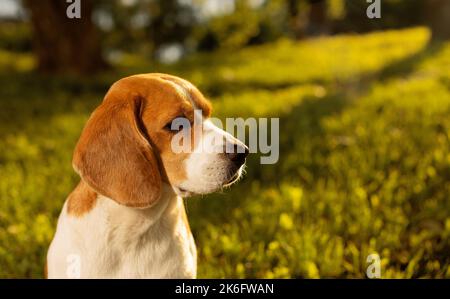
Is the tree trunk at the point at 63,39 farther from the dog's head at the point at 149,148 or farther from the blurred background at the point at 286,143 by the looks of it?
the dog's head at the point at 149,148

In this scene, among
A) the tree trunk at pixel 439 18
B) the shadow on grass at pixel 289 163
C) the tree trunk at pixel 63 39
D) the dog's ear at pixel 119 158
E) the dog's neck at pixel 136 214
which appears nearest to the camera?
the dog's ear at pixel 119 158

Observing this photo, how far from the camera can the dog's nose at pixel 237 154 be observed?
7.58 ft

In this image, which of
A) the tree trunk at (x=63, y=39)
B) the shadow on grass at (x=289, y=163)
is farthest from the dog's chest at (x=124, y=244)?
the tree trunk at (x=63, y=39)

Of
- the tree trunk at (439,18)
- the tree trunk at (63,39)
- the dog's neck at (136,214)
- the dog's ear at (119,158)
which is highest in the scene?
the tree trunk at (439,18)

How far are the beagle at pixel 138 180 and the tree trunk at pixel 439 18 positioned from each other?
404 inches

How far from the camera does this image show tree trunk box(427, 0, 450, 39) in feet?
37.2

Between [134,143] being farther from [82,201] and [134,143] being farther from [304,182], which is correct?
[304,182]

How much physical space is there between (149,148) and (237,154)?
0.38m

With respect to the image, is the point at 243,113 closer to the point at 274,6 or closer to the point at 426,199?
the point at 274,6

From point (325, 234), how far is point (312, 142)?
1.96 meters

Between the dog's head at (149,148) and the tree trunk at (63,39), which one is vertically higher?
the tree trunk at (63,39)

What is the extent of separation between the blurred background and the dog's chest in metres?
0.91

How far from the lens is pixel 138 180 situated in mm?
2307

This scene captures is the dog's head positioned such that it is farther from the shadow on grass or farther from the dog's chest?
the shadow on grass
